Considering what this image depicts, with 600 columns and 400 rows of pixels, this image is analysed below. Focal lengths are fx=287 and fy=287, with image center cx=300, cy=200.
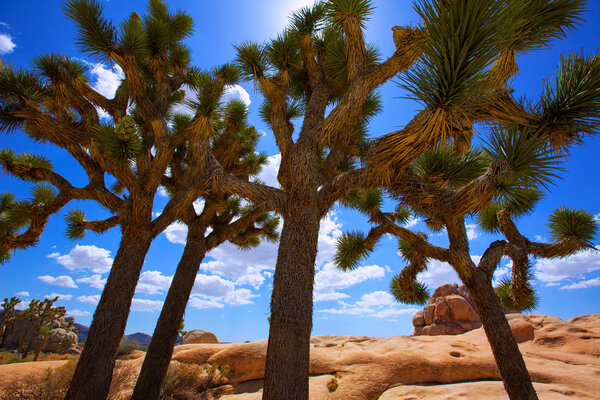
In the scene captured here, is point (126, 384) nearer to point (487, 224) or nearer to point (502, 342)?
point (502, 342)

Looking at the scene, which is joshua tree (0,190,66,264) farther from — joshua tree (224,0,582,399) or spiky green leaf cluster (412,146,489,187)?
spiky green leaf cluster (412,146,489,187)

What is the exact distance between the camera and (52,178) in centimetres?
554

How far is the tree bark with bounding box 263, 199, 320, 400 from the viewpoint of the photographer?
110 inches

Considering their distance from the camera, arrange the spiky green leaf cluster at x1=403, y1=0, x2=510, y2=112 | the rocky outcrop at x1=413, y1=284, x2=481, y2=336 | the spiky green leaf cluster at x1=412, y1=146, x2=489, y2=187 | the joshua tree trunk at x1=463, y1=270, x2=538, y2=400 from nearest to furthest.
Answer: the spiky green leaf cluster at x1=403, y1=0, x2=510, y2=112 → the joshua tree trunk at x1=463, y1=270, x2=538, y2=400 → the spiky green leaf cluster at x1=412, y1=146, x2=489, y2=187 → the rocky outcrop at x1=413, y1=284, x2=481, y2=336

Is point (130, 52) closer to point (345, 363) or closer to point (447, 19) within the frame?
point (447, 19)

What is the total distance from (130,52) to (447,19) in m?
5.25

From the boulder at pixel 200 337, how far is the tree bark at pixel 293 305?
12609 mm

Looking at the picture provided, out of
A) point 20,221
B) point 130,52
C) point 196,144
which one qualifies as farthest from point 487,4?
point 20,221

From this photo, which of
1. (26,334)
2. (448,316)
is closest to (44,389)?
(448,316)

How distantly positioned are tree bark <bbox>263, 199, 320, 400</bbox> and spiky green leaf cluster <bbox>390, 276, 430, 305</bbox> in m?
3.48

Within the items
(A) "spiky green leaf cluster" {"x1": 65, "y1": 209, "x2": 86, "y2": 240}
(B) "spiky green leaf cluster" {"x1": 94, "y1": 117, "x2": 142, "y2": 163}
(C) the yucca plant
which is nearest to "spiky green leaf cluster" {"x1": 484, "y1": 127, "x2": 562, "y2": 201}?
(C) the yucca plant

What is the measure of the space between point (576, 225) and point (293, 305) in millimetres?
5564

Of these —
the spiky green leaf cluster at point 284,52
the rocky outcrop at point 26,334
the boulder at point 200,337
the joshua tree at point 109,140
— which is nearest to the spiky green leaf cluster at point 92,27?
the joshua tree at point 109,140

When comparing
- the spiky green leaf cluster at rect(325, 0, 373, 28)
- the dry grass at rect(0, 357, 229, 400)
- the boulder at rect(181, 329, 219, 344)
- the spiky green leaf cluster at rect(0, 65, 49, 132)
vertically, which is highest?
the spiky green leaf cluster at rect(325, 0, 373, 28)
